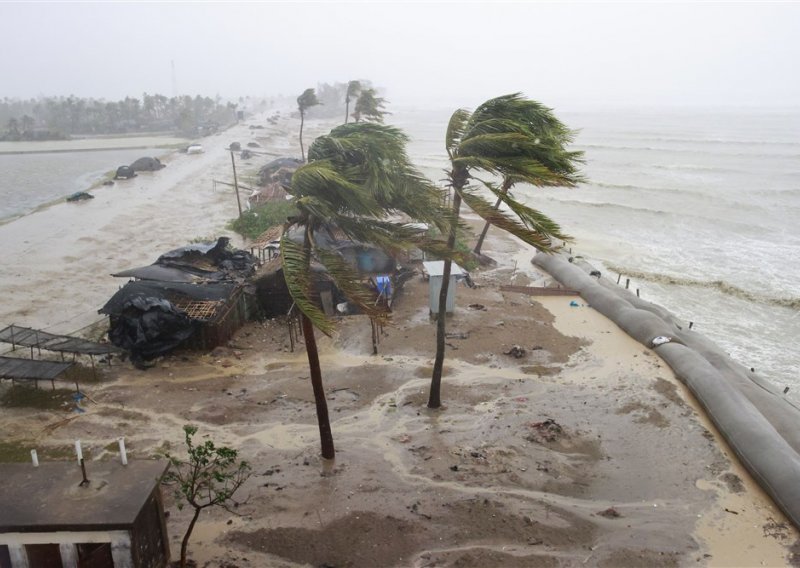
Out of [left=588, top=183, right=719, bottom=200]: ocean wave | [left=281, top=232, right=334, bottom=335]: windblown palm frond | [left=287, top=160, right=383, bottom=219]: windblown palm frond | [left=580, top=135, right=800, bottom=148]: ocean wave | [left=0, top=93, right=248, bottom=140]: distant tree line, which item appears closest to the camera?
[left=281, top=232, right=334, bottom=335]: windblown palm frond

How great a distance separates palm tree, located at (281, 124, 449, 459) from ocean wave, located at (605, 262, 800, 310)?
20244 millimetres

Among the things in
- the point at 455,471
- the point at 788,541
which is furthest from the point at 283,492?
the point at 788,541

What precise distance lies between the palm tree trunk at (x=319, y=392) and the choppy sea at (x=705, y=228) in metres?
12.6

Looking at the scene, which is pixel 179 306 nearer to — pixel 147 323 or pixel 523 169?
pixel 147 323

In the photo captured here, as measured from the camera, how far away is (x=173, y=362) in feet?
46.1

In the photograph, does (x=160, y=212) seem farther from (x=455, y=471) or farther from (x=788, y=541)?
(x=788, y=541)

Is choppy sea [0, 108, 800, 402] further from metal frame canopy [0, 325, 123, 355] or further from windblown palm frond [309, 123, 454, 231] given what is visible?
metal frame canopy [0, 325, 123, 355]

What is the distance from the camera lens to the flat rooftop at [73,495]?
588 centimetres

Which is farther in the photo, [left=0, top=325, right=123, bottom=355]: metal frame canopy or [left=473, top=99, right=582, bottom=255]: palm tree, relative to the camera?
[left=0, top=325, right=123, bottom=355]: metal frame canopy

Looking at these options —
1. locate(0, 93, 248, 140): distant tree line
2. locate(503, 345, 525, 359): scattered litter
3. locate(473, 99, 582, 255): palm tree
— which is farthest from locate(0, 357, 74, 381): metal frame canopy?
locate(0, 93, 248, 140): distant tree line

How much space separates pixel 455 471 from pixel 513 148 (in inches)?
219

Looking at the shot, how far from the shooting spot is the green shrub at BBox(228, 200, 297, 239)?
27395mm

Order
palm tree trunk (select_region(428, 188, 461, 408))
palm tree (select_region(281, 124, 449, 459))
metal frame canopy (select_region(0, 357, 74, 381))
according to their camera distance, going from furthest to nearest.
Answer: metal frame canopy (select_region(0, 357, 74, 381)), palm tree trunk (select_region(428, 188, 461, 408)), palm tree (select_region(281, 124, 449, 459))

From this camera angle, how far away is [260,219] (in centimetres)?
2802
